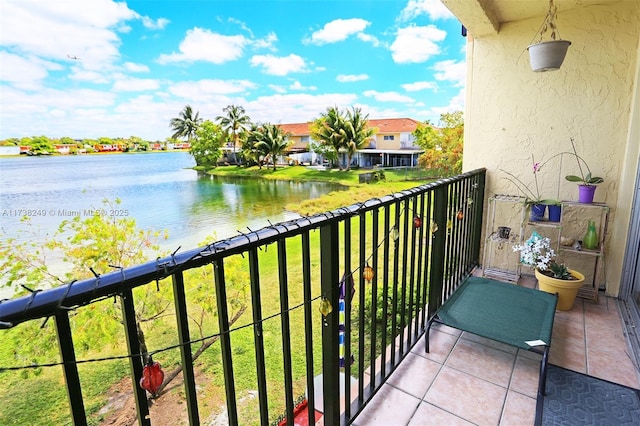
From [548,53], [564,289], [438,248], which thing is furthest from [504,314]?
[548,53]

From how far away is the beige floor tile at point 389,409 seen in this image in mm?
1453

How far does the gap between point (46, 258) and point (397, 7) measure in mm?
30561

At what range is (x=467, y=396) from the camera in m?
1.61

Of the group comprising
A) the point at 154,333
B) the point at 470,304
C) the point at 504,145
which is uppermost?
the point at 504,145

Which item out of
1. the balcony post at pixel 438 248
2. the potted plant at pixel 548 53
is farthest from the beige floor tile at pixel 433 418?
the potted plant at pixel 548 53

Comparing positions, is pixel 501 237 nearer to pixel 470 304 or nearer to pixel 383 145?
pixel 470 304

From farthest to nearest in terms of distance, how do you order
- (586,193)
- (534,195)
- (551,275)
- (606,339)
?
(534,195)
(586,193)
(551,275)
(606,339)

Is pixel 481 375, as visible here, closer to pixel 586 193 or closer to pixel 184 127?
pixel 586 193

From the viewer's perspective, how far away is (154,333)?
695 centimetres

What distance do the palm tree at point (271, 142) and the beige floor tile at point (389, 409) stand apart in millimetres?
22425

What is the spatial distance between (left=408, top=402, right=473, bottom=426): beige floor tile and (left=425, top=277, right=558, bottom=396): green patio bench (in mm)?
457

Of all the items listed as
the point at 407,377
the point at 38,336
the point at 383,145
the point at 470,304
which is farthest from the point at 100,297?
the point at 383,145

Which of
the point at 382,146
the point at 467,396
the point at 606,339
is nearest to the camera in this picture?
the point at 467,396

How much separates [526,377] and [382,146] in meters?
22.3
